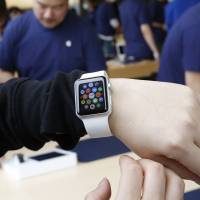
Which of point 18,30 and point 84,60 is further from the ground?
point 18,30

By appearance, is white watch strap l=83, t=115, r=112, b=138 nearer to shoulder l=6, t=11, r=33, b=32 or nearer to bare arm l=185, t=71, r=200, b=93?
bare arm l=185, t=71, r=200, b=93

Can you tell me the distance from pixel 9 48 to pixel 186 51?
1009 millimetres

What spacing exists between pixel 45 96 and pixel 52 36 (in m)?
1.50

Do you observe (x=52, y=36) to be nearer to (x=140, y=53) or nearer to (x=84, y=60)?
(x=84, y=60)

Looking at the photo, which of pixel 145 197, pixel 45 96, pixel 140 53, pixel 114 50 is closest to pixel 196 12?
pixel 45 96

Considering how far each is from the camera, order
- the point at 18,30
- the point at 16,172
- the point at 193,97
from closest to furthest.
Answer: the point at 193,97, the point at 16,172, the point at 18,30

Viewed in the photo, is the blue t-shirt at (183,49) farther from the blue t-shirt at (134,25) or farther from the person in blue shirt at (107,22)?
the person in blue shirt at (107,22)

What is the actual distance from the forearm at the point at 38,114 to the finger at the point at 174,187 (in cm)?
17

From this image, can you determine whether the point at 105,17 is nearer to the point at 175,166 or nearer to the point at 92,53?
the point at 92,53

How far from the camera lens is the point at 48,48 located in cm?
220

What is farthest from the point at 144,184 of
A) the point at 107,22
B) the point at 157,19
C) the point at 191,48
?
the point at 107,22

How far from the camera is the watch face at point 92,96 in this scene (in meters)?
0.70

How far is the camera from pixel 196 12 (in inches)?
59.9

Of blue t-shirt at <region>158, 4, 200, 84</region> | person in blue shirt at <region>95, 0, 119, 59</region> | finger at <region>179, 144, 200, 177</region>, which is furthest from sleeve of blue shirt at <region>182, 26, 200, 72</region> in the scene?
person in blue shirt at <region>95, 0, 119, 59</region>
